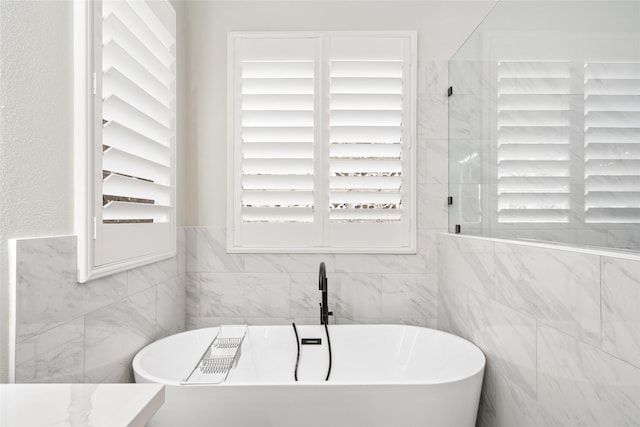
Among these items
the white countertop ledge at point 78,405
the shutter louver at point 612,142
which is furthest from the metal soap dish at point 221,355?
the shutter louver at point 612,142

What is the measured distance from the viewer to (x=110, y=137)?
1.47m

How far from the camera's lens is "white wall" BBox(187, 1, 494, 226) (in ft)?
7.74

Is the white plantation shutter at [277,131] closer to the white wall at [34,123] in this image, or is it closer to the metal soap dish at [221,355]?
the metal soap dish at [221,355]

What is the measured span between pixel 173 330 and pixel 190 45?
1775 millimetres

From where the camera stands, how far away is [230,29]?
2373 mm

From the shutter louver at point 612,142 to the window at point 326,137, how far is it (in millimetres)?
1212

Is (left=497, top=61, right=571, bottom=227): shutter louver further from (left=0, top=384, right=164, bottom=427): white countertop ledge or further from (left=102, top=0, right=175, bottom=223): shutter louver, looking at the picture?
(left=102, top=0, right=175, bottom=223): shutter louver

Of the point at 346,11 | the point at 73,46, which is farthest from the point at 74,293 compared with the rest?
the point at 346,11

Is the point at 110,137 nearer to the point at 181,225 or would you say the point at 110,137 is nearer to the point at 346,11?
the point at 181,225

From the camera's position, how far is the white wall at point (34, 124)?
99cm

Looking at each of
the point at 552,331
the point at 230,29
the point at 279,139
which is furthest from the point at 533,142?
the point at 230,29

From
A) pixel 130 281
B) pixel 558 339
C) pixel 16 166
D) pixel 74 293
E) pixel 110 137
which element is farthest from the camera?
pixel 130 281

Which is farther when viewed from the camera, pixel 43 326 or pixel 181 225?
pixel 181 225

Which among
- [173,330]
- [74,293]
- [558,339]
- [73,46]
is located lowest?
[173,330]
